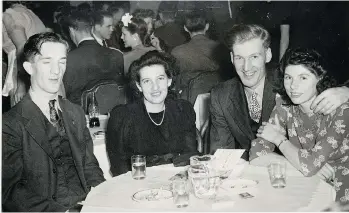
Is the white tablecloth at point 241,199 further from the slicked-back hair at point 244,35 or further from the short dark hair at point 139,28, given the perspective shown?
the short dark hair at point 139,28

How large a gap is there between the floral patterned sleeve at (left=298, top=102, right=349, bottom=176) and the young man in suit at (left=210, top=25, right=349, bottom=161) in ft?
1.90

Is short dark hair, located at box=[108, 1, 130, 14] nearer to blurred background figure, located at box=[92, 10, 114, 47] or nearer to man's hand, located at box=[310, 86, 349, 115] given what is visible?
blurred background figure, located at box=[92, 10, 114, 47]

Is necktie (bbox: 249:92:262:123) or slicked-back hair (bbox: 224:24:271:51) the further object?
necktie (bbox: 249:92:262:123)

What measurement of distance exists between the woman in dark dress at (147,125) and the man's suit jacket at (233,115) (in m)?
0.26

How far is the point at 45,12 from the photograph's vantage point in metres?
4.27

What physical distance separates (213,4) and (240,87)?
8.10ft

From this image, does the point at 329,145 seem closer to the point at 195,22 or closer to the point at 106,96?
the point at 106,96

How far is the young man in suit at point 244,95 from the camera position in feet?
7.52

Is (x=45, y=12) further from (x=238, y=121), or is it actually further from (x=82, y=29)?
(x=238, y=121)

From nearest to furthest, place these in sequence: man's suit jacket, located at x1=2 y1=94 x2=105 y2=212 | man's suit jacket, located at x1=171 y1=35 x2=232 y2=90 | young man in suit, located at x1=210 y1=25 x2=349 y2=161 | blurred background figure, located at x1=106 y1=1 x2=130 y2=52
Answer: man's suit jacket, located at x1=2 y1=94 x2=105 y2=212, young man in suit, located at x1=210 y1=25 x2=349 y2=161, man's suit jacket, located at x1=171 y1=35 x2=232 y2=90, blurred background figure, located at x1=106 y1=1 x2=130 y2=52

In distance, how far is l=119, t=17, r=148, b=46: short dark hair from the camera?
13.3 feet

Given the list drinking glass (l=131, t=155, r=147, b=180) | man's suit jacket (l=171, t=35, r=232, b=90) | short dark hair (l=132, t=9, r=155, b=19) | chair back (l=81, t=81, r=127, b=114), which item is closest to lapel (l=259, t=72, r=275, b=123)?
drinking glass (l=131, t=155, r=147, b=180)

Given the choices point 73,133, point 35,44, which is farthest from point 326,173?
point 35,44

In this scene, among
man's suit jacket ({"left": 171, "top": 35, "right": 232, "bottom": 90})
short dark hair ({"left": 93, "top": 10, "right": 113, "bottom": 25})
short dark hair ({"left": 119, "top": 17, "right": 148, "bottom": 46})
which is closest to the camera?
man's suit jacket ({"left": 171, "top": 35, "right": 232, "bottom": 90})
